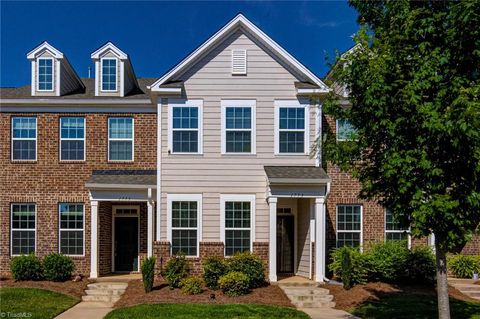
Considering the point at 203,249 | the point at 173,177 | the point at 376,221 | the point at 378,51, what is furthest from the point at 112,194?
the point at 378,51

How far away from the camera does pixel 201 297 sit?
12891 mm

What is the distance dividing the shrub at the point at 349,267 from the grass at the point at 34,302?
26.4 ft

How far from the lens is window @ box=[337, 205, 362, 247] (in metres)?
16.8

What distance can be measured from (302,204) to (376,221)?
284 centimetres

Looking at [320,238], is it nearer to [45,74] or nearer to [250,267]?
[250,267]

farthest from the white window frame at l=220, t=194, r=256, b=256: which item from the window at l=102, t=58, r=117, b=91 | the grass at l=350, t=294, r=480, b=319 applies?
the window at l=102, t=58, r=117, b=91

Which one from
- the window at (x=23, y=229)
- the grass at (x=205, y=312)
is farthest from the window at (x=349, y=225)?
the window at (x=23, y=229)

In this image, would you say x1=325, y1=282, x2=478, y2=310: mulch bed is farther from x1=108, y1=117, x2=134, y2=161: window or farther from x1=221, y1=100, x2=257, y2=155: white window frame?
x1=108, y1=117, x2=134, y2=161: window

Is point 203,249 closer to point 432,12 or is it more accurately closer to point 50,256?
point 50,256

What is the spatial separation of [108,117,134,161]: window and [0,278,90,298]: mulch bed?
4.65 m

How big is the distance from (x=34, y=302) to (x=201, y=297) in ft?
14.9

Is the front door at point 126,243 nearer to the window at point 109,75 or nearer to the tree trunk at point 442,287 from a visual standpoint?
the window at point 109,75

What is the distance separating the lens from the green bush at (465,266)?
15914 millimetres

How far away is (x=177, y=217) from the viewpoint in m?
15.5
